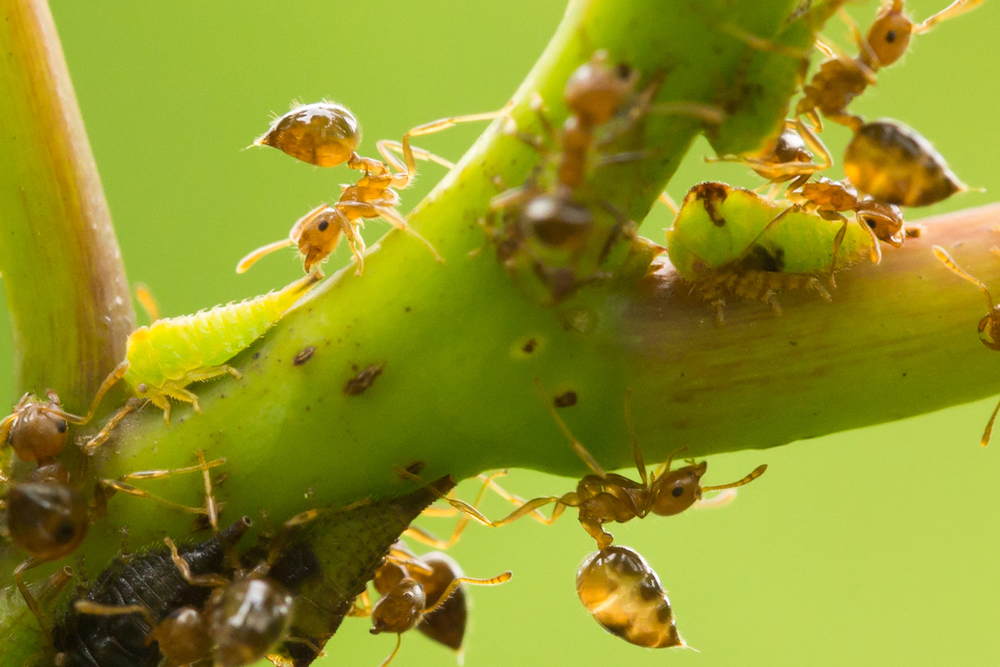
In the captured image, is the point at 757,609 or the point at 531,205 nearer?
the point at 531,205

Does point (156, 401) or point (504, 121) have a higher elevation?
point (504, 121)

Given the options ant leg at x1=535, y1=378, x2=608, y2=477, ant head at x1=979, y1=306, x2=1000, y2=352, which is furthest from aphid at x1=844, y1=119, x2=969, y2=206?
ant leg at x1=535, y1=378, x2=608, y2=477

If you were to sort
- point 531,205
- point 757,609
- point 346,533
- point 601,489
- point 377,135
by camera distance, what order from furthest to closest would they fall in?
point 377,135
point 757,609
point 601,489
point 346,533
point 531,205

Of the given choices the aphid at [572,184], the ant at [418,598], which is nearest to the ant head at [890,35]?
the aphid at [572,184]

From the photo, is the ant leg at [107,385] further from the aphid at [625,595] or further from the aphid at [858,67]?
the aphid at [858,67]

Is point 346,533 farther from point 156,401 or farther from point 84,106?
point 84,106

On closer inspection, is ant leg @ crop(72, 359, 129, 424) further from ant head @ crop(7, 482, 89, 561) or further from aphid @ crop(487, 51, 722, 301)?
aphid @ crop(487, 51, 722, 301)


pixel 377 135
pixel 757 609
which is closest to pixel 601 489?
pixel 757 609
